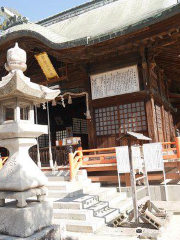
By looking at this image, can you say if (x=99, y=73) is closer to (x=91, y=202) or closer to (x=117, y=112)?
(x=117, y=112)

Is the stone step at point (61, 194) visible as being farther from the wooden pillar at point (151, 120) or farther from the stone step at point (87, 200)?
the wooden pillar at point (151, 120)

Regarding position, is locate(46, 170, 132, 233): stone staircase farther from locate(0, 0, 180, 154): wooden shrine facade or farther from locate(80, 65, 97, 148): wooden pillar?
locate(0, 0, 180, 154): wooden shrine facade

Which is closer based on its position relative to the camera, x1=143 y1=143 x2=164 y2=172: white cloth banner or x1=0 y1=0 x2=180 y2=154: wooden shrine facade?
x1=143 y1=143 x2=164 y2=172: white cloth banner

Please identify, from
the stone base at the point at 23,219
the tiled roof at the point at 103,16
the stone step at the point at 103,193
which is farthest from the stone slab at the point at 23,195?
the tiled roof at the point at 103,16

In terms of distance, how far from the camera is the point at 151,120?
1005cm

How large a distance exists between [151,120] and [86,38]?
4.25 metres

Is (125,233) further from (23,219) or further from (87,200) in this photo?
(23,219)

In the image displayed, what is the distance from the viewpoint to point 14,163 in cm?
483

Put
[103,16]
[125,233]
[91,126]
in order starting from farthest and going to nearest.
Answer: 1. [103,16]
2. [91,126]
3. [125,233]

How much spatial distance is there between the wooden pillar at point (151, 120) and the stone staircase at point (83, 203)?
270cm

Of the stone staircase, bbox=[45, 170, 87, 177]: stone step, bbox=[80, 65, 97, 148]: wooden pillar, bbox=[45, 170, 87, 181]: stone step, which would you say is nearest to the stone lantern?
the stone staircase

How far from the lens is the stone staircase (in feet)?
21.1

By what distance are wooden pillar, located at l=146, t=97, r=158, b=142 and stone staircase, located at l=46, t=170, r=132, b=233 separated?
8.85ft

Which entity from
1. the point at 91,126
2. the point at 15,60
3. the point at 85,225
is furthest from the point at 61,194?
the point at 15,60
